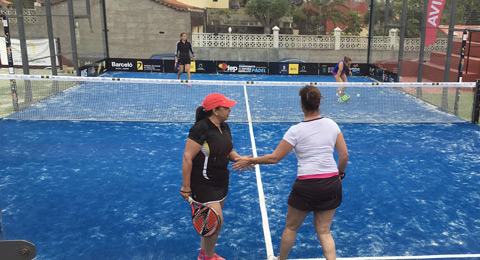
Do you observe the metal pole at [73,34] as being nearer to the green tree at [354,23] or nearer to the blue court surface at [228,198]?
the blue court surface at [228,198]

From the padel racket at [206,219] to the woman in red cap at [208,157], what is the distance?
0.08 metres

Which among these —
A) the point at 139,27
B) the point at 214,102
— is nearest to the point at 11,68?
the point at 214,102

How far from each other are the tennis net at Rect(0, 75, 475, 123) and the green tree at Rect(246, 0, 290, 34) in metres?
9.26

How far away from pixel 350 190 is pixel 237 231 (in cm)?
265

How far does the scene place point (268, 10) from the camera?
27359 millimetres

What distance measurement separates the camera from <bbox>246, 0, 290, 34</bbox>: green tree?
89.0ft

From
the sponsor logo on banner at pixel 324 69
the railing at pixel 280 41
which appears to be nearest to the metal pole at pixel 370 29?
the railing at pixel 280 41

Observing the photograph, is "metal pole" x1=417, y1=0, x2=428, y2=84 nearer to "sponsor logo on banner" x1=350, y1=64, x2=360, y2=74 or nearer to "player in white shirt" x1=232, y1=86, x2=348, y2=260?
"sponsor logo on banner" x1=350, y1=64, x2=360, y2=74

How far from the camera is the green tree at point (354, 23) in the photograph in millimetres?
26594

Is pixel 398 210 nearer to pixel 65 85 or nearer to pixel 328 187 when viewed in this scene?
pixel 328 187

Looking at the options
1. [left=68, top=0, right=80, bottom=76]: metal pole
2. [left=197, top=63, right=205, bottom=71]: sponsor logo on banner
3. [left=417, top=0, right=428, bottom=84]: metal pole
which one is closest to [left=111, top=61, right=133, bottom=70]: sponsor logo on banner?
[left=197, top=63, right=205, bottom=71]: sponsor logo on banner

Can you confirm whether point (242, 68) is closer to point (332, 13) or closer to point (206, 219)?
point (332, 13)

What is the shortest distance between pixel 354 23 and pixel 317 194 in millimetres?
24393

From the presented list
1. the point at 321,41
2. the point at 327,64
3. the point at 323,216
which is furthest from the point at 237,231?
the point at 321,41
